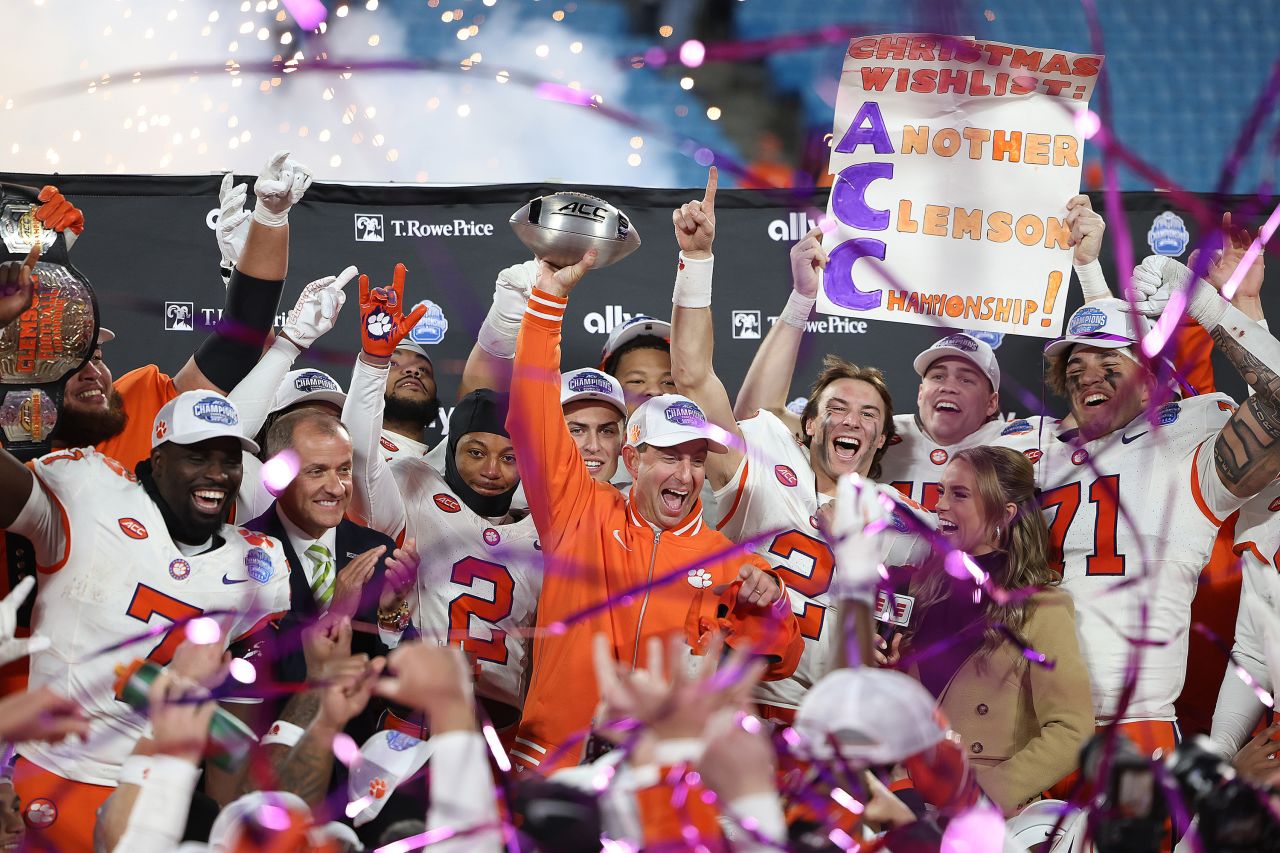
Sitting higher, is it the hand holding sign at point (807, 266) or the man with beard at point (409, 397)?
the hand holding sign at point (807, 266)

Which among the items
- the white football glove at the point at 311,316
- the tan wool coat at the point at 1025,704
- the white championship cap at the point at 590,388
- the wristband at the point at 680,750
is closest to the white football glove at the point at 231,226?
the white football glove at the point at 311,316

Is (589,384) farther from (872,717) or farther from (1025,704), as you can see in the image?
(872,717)

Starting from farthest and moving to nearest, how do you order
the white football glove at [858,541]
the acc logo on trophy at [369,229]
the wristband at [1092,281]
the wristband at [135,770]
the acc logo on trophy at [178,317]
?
the acc logo on trophy at [369,229]
the acc logo on trophy at [178,317]
the wristband at [1092,281]
the wristband at [135,770]
the white football glove at [858,541]

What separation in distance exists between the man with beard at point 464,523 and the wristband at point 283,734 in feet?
1.84

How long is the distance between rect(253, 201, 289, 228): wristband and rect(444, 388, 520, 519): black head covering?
2.63 ft

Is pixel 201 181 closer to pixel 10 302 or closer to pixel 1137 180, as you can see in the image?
pixel 10 302

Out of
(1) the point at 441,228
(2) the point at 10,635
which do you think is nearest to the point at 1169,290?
(1) the point at 441,228

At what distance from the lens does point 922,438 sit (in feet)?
16.2

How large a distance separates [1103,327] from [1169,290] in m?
0.29

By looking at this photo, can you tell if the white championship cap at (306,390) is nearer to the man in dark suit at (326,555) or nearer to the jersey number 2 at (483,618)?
the man in dark suit at (326,555)

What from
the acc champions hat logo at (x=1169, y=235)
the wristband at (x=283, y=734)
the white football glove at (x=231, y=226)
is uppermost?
the white football glove at (x=231, y=226)

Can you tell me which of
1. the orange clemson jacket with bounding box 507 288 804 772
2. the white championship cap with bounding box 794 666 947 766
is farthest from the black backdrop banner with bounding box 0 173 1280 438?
the white championship cap with bounding box 794 666 947 766

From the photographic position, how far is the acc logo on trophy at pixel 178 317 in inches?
213

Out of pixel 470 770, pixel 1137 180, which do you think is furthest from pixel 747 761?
pixel 1137 180
